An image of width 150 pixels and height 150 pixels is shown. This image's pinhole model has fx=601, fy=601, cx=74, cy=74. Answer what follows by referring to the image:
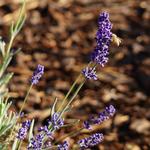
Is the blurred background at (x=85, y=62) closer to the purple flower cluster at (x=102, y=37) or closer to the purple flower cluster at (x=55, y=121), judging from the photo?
the purple flower cluster at (x=55, y=121)

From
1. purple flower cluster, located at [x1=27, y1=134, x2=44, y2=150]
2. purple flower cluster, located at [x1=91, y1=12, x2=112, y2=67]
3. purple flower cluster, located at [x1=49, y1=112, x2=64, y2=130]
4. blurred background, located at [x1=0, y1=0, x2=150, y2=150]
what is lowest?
blurred background, located at [x1=0, y1=0, x2=150, y2=150]

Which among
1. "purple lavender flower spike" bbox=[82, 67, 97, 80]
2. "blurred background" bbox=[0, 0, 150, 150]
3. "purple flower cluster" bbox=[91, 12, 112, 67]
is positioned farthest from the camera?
"blurred background" bbox=[0, 0, 150, 150]

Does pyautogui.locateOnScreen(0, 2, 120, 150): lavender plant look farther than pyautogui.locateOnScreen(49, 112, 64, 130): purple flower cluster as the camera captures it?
No

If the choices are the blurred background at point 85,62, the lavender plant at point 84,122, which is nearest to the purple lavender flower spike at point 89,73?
the lavender plant at point 84,122

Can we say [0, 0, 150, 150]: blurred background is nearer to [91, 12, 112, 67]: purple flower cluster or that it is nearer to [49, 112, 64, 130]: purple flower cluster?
[49, 112, 64, 130]: purple flower cluster

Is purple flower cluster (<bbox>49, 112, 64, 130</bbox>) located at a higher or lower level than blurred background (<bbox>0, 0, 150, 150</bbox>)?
higher

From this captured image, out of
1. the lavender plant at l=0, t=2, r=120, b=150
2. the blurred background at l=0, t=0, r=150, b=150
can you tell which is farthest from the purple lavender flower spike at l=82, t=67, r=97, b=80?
the blurred background at l=0, t=0, r=150, b=150
